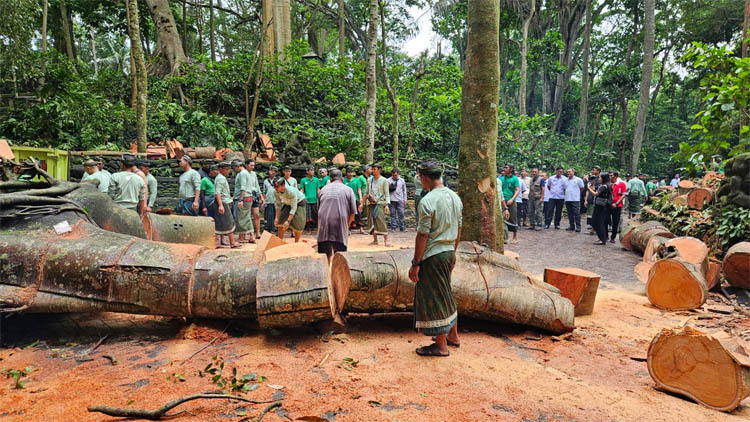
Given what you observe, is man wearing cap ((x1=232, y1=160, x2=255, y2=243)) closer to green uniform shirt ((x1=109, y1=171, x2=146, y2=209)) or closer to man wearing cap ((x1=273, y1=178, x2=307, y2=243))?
man wearing cap ((x1=273, y1=178, x2=307, y2=243))

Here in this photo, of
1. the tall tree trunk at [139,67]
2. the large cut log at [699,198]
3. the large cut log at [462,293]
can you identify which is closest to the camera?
the large cut log at [462,293]

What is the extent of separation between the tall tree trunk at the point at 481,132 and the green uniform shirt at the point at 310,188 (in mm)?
6301

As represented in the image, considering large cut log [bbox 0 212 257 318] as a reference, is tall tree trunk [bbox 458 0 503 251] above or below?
above

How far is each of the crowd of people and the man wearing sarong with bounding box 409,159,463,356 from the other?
17.1ft

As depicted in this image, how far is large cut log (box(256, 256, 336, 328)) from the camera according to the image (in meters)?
3.51

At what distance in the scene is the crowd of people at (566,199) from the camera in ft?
34.5

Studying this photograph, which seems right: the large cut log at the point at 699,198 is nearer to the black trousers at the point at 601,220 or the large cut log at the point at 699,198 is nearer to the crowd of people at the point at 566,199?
the crowd of people at the point at 566,199

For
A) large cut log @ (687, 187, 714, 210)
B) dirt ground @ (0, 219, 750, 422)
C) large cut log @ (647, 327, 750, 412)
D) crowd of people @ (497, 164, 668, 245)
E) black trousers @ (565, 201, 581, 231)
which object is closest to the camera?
dirt ground @ (0, 219, 750, 422)

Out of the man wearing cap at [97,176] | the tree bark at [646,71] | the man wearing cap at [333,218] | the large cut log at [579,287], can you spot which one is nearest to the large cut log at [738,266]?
the large cut log at [579,287]

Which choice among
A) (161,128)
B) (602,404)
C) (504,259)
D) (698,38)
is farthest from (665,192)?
(698,38)

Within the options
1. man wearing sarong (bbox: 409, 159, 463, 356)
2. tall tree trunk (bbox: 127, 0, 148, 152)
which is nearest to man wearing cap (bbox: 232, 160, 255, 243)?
tall tree trunk (bbox: 127, 0, 148, 152)

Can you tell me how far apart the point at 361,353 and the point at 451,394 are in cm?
93

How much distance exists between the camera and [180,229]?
6668 mm

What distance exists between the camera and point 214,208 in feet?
28.7
